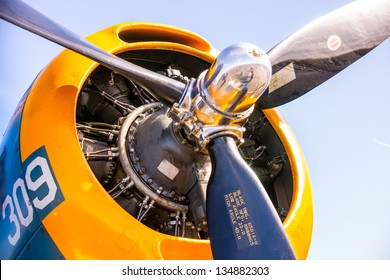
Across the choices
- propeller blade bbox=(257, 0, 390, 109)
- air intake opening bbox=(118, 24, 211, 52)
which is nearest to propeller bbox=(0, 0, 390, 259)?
propeller blade bbox=(257, 0, 390, 109)

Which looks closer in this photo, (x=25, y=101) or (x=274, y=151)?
(x=25, y=101)

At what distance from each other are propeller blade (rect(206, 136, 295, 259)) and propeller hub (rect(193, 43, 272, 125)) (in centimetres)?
30

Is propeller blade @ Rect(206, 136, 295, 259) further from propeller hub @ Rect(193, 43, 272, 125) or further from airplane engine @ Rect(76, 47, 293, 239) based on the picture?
airplane engine @ Rect(76, 47, 293, 239)

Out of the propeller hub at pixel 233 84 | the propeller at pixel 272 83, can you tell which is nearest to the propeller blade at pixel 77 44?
the propeller at pixel 272 83

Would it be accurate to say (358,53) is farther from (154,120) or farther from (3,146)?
(3,146)

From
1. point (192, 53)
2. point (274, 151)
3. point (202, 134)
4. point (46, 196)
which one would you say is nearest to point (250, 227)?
point (202, 134)

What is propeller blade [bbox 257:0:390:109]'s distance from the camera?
14.5 feet

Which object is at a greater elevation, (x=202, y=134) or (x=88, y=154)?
(x=202, y=134)

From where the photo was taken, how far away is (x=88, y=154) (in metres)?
4.30

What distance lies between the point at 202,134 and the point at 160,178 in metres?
0.73

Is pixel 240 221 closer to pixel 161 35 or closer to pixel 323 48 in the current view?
pixel 323 48

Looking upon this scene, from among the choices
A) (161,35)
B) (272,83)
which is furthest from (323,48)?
(161,35)

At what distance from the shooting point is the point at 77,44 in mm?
3660

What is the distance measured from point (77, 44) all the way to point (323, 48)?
7.79 feet
